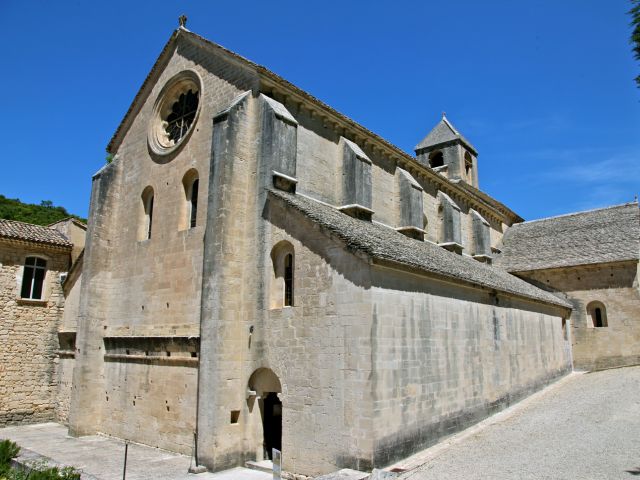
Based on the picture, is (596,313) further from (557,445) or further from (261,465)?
(261,465)

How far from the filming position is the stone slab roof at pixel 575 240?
24.4m

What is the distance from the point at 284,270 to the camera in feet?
40.7

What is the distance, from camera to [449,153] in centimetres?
3312

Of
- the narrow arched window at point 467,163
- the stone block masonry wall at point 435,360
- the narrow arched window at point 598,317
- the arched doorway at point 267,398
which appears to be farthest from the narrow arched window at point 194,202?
the narrow arched window at point 467,163

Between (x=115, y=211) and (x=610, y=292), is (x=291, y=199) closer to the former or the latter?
(x=115, y=211)

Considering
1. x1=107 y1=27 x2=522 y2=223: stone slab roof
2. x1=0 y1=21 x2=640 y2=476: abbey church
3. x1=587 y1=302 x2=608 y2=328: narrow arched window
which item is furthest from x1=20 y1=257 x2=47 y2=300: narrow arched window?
x1=587 y1=302 x2=608 y2=328: narrow arched window

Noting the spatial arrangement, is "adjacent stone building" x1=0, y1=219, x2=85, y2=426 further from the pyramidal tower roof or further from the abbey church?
the pyramidal tower roof

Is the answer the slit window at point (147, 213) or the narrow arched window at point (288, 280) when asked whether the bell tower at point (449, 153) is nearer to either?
the slit window at point (147, 213)

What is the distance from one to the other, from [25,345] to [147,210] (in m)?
7.57

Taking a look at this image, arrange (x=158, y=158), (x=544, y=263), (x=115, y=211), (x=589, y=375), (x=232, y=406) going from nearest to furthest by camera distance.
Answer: (x=232, y=406) < (x=158, y=158) < (x=115, y=211) < (x=589, y=375) < (x=544, y=263)

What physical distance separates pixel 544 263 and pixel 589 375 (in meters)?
6.13

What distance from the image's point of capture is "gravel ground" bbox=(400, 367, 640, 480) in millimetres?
9672

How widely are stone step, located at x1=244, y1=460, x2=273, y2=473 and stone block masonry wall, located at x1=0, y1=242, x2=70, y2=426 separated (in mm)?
11263

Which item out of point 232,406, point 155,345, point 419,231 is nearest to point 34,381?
point 155,345
